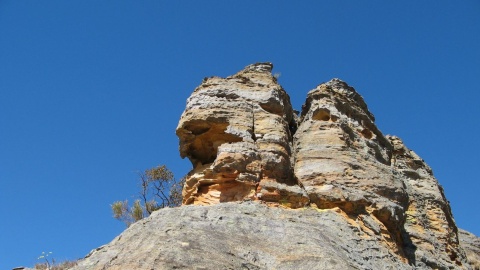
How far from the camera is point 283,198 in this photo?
13461mm

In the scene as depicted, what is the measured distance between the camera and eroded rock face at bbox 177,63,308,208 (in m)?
13.6

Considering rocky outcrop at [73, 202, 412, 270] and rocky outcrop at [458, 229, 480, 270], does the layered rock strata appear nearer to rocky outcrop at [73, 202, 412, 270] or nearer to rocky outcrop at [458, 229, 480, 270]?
rocky outcrop at [73, 202, 412, 270]

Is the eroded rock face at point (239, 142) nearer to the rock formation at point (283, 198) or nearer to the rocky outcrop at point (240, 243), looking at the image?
the rock formation at point (283, 198)

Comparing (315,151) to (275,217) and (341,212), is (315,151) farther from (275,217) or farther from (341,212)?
(275,217)

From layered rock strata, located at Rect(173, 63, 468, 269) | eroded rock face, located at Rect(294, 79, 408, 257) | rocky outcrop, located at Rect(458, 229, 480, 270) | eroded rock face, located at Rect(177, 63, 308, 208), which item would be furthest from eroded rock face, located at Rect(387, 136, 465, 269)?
eroded rock face, located at Rect(177, 63, 308, 208)

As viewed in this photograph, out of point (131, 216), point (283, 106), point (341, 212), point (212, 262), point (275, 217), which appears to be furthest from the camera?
point (131, 216)

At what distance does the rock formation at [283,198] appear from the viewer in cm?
980

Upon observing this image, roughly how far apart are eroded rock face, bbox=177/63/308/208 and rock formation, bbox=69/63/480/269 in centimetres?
3

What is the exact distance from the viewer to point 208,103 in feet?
51.3

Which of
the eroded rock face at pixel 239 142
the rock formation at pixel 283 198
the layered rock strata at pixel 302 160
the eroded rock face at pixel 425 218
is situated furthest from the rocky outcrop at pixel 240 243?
the eroded rock face at pixel 425 218

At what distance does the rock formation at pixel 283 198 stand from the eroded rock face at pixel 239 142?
0.11 ft

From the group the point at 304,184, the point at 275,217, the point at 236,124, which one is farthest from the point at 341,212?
the point at 236,124

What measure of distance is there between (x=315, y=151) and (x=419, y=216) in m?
5.54

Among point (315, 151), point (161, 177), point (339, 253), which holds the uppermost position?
point (161, 177)
